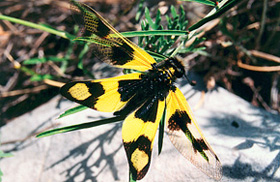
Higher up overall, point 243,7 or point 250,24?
point 243,7

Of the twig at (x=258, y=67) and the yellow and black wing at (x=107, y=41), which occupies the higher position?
the yellow and black wing at (x=107, y=41)

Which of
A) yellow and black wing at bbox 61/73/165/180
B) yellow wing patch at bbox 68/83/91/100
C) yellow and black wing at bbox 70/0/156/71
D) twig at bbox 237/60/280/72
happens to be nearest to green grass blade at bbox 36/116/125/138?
yellow and black wing at bbox 61/73/165/180

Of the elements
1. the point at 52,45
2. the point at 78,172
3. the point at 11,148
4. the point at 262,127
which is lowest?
the point at 262,127

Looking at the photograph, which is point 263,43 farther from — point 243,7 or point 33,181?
point 33,181

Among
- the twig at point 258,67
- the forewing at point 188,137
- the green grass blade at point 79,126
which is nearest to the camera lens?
the forewing at point 188,137

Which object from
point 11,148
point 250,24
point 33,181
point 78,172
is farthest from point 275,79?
point 11,148

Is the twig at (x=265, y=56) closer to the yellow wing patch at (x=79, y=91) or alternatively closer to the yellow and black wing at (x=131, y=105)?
the yellow and black wing at (x=131, y=105)

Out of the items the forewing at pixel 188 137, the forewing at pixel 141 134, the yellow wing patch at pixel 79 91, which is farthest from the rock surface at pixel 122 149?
the yellow wing patch at pixel 79 91
